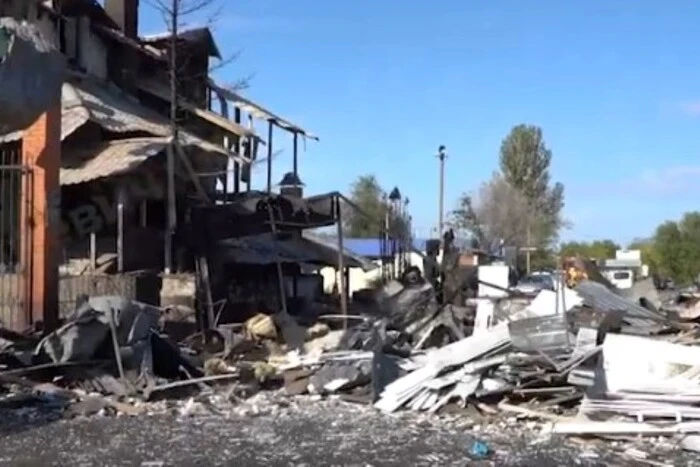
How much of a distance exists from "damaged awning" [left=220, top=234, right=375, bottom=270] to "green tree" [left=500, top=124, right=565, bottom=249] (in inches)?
2248

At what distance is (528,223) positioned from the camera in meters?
84.1

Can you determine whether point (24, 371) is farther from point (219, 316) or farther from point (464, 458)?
point (219, 316)

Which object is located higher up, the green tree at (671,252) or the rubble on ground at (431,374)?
the green tree at (671,252)

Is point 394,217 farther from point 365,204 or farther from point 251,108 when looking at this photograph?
point 365,204

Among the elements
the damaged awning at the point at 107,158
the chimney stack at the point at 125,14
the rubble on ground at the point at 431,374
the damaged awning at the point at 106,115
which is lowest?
the rubble on ground at the point at 431,374

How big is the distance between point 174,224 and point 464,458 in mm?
13152

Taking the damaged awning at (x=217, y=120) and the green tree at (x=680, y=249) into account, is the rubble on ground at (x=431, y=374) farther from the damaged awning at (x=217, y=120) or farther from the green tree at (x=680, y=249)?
the green tree at (x=680, y=249)

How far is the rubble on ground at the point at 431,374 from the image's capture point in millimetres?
11625

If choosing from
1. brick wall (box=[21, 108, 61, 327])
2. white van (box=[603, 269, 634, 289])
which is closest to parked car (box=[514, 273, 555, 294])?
white van (box=[603, 269, 634, 289])

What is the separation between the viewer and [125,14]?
33.2 metres

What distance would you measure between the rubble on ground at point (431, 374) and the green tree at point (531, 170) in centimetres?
7519

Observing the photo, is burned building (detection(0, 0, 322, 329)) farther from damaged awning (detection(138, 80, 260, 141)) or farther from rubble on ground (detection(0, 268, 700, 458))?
rubble on ground (detection(0, 268, 700, 458))

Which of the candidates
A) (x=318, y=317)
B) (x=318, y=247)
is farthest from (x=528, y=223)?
(x=318, y=317)

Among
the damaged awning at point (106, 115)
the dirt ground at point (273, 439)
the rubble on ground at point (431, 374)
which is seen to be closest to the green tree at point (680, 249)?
the damaged awning at point (106, 115)
